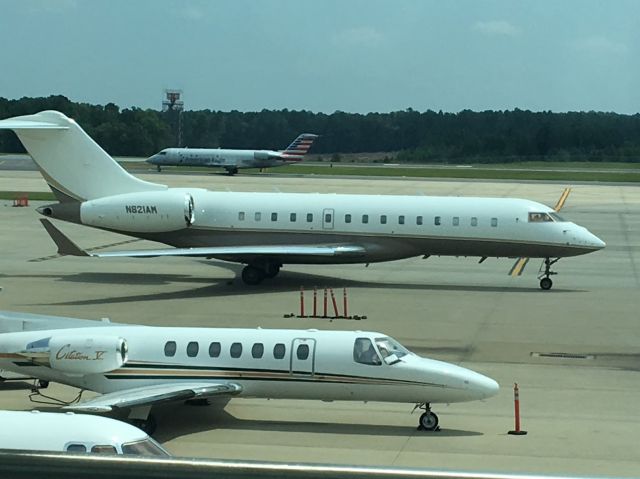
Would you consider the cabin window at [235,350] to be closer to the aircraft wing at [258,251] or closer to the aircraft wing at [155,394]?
the aircraft wing at [155,394]

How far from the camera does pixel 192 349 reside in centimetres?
1722

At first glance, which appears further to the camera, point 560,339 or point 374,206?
point 374,206

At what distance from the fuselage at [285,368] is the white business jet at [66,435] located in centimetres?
631

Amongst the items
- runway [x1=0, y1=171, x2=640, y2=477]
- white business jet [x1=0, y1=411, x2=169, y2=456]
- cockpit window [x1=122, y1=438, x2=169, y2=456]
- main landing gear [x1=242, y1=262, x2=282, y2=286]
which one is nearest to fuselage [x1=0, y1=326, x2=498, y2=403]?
runway [x1=0, y1=171, x2=640, y2=477]

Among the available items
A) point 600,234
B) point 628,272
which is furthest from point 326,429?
point 600,234

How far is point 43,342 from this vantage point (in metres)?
16.9

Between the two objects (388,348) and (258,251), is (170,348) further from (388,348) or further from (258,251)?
(258,251)

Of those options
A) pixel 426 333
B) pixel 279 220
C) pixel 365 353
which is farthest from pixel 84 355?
pixel 279 220

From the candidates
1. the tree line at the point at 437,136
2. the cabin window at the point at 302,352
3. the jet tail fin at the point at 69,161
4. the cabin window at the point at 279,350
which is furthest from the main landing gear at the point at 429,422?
the tree line at the point at 437,136

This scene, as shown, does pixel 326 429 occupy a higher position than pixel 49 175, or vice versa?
pixel 49 175

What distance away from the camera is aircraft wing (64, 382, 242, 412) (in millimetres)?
15688

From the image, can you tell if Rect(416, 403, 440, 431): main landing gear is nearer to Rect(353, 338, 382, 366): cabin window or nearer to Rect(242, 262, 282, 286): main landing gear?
Rect(353, 338, 382, 366): cabin window

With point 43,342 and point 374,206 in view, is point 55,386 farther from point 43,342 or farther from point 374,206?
point 374,206

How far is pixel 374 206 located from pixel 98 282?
867cm
